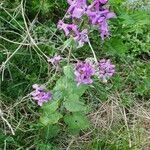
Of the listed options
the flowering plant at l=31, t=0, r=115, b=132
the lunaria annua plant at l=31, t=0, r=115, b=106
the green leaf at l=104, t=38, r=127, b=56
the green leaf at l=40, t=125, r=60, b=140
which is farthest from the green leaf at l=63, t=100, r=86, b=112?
the green leaf at l=104, t=38, r=127, b=56

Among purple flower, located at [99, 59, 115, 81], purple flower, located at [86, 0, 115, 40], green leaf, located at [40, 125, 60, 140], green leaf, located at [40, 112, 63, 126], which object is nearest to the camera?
purple flower, located at [86, 0, 115, 40]

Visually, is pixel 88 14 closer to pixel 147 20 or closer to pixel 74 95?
pixel 74 95

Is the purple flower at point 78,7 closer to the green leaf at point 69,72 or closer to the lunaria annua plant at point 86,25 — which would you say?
the lunaria annua plant at point 86,25

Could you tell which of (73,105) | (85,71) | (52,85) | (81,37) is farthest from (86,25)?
(52,85)

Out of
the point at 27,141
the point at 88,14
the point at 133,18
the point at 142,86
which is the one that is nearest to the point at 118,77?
the point at 142,86

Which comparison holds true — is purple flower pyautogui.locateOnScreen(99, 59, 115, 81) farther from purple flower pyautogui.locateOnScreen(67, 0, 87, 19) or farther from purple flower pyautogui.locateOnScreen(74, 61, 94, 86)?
purple flower pyautogui.locateOnScreen(67, 0, 87, 19)

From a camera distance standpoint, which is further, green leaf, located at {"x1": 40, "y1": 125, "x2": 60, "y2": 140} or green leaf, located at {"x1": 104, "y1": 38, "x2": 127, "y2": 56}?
green leaf, located at {"x1": 104, "y1": 38, "x2": 127, "y2": 56}
